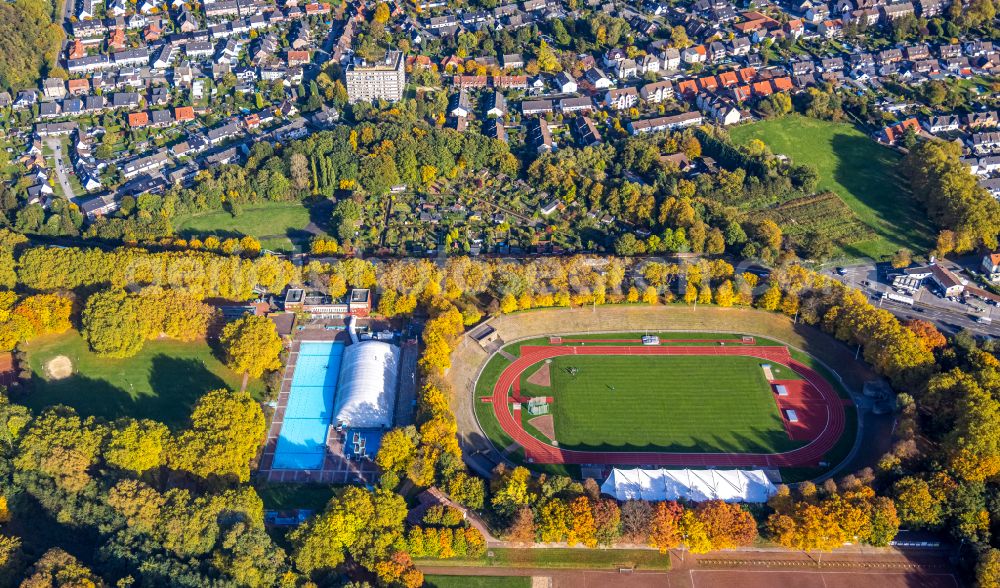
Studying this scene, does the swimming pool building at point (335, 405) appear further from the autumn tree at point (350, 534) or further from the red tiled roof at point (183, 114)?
the red tiled roof at point (183, 114)

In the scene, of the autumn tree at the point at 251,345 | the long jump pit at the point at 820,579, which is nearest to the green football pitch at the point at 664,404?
the long jump pit at the point at 820,579

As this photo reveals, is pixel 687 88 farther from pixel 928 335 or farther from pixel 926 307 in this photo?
pixel 928 335

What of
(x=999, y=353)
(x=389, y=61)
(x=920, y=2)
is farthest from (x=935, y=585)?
(x=920, y=2)

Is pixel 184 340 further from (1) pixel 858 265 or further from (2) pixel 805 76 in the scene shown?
(2) pixel 805 76

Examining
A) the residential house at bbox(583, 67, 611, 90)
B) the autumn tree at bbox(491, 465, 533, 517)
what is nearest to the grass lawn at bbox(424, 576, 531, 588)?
the autumn tree at bbox(491, 465, 533, 517)

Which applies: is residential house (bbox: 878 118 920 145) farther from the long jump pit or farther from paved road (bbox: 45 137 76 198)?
paved road (bbox: 45 137 76 198)

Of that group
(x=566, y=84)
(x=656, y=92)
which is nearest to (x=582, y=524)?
(x=656, y=92)
